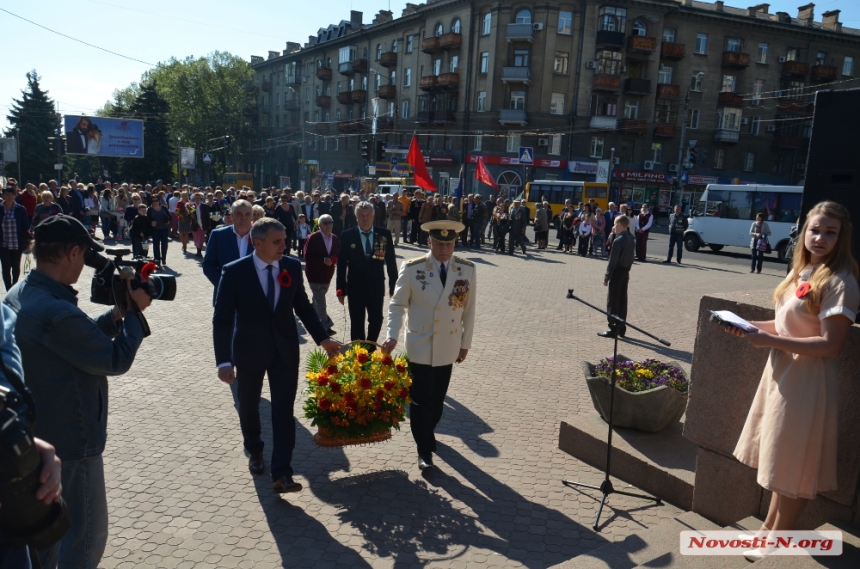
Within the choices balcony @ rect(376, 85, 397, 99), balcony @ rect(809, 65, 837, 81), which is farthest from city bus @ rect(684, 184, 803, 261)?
balcony @ rect(376, 85, 397, 99)

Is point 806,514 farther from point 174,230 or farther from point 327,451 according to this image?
point 174,230

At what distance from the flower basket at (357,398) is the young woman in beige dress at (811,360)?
2.39 m

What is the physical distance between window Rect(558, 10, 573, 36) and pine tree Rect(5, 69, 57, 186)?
139ft

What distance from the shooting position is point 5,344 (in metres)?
1.91

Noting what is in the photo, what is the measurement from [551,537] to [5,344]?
10.9 ft

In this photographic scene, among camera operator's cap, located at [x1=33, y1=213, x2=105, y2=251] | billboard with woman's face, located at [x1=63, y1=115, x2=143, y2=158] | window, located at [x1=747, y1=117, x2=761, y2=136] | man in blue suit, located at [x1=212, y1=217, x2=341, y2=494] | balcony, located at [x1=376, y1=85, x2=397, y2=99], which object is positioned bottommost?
man in blue suit, located at [x1=212, y1=217, x2=341, y2=494]

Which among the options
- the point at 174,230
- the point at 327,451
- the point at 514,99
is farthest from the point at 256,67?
the point at 327,451

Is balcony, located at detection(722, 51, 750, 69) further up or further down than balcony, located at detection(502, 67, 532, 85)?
further up

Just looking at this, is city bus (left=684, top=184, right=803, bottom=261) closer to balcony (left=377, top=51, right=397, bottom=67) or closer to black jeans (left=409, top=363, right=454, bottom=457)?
black jeans (left=409, top=363, right=454, bottom=457)

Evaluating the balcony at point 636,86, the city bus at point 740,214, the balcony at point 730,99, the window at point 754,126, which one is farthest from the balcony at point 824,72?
the city bus at point 740,214

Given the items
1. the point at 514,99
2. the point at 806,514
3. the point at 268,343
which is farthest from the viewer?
the point at 514,99

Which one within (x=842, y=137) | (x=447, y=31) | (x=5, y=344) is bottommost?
(x=5, y=344)

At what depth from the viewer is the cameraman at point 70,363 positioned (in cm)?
270

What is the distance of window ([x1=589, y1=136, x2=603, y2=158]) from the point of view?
47750mm
